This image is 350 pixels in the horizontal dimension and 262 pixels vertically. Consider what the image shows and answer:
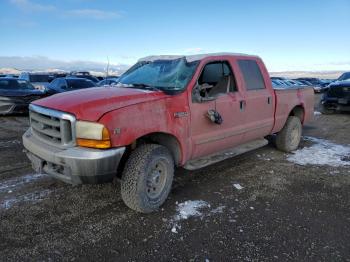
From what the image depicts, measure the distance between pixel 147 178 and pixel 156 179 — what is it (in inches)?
7.6

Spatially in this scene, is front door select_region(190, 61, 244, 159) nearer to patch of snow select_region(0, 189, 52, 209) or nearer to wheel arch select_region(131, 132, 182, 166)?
wheel arch select_region(131, 132, 182, 166)

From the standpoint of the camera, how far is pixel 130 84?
4.79 metres

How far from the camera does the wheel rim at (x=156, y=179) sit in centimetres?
399

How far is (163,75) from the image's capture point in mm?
4738

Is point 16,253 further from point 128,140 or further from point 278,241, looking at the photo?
point 278,241

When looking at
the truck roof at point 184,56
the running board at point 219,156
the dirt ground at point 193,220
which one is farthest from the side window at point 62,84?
the running board at point 219,156

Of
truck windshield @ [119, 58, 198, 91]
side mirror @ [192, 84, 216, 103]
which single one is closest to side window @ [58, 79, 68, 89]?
truck windshield @ [119, 58, 198, 91]

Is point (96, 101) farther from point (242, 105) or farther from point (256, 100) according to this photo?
point (256, 100)

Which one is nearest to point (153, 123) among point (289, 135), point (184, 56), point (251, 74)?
point (184, 56)

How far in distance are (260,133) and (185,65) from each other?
198 cm

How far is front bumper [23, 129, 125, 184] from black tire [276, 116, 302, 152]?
4182mm

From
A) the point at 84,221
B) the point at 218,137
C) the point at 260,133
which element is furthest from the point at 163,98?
the point at 260,133

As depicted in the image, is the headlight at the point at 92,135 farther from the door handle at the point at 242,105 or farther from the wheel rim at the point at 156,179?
the door handle at the point at 242,105

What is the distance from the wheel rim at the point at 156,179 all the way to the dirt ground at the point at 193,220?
0.78 ft
